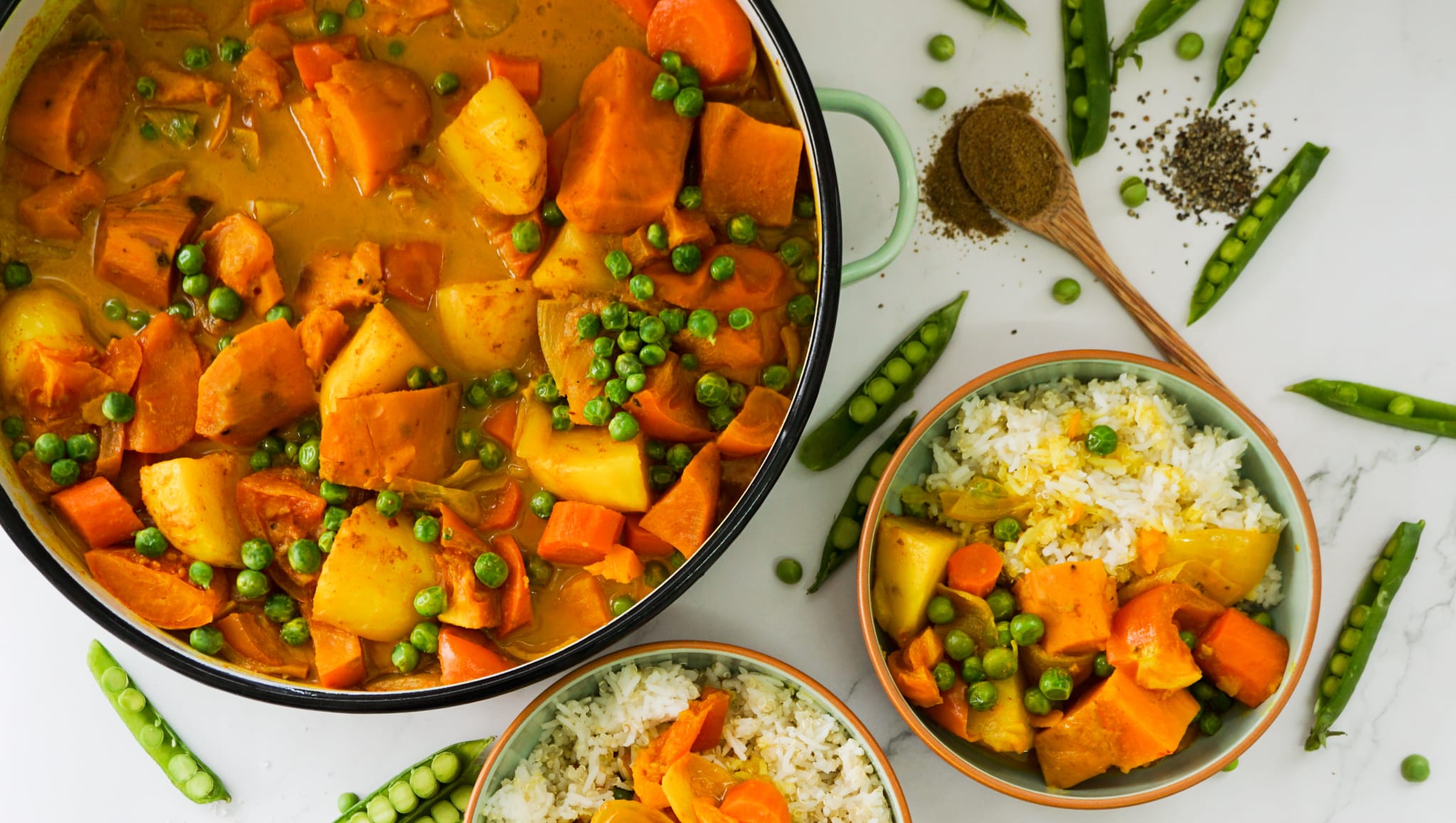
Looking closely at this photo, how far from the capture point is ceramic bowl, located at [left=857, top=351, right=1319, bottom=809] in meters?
2.90

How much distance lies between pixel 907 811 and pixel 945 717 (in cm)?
30

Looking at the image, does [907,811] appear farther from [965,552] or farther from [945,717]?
[965,552]

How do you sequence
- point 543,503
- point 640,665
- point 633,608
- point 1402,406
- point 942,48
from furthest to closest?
point 1402,406 < point 942,48 < point 640,665 < point 543,503 < point 633,608

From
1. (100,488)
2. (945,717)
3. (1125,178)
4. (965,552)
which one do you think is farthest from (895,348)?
(100,488)

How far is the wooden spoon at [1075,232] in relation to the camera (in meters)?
3.21

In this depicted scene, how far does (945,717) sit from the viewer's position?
3.02 m

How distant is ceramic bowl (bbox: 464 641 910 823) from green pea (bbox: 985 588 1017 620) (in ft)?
1.74

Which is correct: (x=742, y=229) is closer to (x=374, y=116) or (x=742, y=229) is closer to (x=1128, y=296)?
(x=374, y=116)

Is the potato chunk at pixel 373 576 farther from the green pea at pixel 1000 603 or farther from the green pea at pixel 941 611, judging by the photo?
the green pea at pixel 1000 603

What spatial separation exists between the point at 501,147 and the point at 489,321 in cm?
48

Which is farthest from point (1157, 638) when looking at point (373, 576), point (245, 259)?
point (245, 259)

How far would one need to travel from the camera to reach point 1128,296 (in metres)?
3.28

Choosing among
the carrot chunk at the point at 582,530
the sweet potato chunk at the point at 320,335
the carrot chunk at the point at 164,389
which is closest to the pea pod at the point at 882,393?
the carrot chunk at the point at 582,530

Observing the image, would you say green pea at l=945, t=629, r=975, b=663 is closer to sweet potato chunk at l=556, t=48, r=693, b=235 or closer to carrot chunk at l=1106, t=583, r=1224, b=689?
carrot chunk at l=1106, t=583, r=1224, b=689
